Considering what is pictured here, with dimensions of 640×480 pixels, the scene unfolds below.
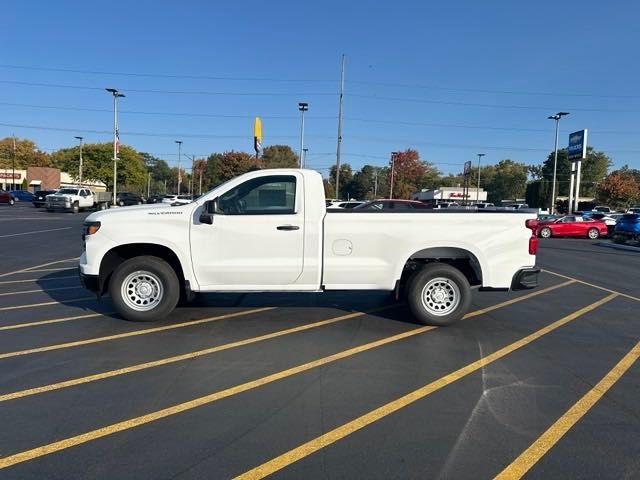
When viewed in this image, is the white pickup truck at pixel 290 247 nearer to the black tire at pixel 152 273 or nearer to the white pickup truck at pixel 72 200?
the black tire at pixel 152 273

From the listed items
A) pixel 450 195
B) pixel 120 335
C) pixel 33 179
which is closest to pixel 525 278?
pixel 120 335

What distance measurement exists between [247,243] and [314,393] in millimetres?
2481

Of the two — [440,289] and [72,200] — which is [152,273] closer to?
[440,289]

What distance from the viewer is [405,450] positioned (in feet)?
10.8

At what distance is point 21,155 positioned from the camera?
9356cm

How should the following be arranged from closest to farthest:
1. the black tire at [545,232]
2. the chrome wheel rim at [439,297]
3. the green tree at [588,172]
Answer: the chrome wheel rim at [439,297] → the black tire at [545,232] → the green tree at [588,172]

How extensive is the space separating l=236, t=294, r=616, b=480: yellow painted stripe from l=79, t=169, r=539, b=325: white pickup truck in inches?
47.8

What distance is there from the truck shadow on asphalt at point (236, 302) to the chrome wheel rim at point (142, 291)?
323mm

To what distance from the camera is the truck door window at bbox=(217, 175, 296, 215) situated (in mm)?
6215

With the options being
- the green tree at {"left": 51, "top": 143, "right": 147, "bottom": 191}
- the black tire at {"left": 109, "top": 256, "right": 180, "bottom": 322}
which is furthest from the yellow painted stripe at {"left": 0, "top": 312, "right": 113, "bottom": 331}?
the green tree at {"left": 51, "top": 143, "right": 147, "bottom": 191}

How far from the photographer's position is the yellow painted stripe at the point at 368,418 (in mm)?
3088

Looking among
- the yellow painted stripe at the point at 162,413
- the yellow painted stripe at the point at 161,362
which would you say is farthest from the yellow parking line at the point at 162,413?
the yellow painted stripe at the point at 161,362

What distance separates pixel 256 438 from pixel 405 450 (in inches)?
41.3

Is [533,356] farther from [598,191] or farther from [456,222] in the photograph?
[598,191]
